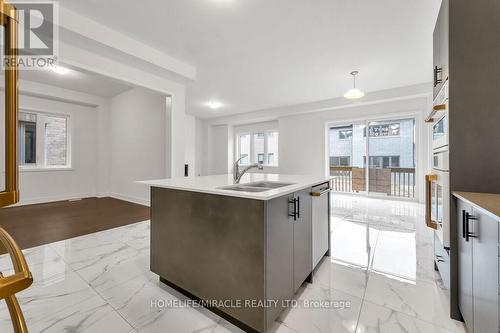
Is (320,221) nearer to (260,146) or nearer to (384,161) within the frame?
(384,161)

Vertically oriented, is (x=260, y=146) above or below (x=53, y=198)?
above

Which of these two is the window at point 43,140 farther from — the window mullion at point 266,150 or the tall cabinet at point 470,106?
the tall cabinet at point 470,106

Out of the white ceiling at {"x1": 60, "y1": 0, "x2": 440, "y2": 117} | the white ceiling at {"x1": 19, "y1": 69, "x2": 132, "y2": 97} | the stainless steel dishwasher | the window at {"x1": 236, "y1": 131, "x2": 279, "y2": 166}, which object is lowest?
the stainless steel dishwasher

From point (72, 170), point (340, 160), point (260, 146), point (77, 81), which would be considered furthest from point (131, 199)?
point (340, 160)

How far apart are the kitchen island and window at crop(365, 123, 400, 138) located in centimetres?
477

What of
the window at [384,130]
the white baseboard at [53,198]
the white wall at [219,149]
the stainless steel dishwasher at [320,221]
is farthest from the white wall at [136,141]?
the window at [384,130]

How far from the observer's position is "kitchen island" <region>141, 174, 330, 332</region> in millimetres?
1289

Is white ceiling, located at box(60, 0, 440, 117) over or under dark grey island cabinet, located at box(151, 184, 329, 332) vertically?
over

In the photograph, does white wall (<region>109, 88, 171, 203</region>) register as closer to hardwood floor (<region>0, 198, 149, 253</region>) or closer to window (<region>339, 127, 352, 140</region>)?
hardwood floor (<region>0, 198, 149, 253</region>)

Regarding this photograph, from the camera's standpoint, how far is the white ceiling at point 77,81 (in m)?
4.36

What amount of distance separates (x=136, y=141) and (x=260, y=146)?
4.27 metres

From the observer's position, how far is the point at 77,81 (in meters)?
4.77

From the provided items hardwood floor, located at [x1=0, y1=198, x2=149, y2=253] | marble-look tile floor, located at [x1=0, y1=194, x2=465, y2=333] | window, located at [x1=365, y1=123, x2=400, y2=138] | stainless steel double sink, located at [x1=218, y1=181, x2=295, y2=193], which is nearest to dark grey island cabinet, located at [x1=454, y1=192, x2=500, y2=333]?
marble-look tile floor, located at [x1=0, y1=194, x2=465, y2=333]

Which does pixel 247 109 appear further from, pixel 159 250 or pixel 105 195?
pixel 159 250
